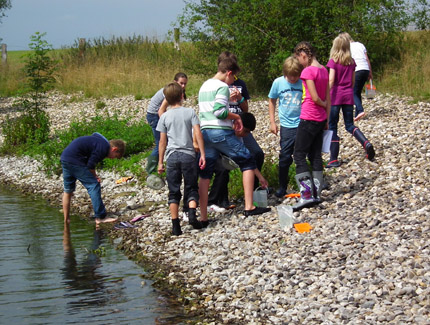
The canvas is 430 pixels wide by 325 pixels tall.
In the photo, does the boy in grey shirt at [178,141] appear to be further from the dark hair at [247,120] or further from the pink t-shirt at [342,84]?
the pink t-shirt at [342,84]

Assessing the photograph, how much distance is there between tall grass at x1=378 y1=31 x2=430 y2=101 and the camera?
47.5 feet

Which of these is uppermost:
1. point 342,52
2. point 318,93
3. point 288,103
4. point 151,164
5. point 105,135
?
point 342,52

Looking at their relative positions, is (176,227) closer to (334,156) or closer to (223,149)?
(223,149)

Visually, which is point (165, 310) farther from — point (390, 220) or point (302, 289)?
point (390, 220)

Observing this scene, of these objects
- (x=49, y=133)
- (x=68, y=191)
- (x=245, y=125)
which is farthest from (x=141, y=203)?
(x=49, y=133)

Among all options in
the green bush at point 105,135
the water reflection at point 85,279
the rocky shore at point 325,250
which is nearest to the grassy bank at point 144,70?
the green bush at point 105,135

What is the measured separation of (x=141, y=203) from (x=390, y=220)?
14.9ft

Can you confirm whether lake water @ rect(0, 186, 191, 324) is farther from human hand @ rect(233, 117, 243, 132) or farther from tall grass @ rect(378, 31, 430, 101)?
tall grass @ rect(378, 31, 430, 101)

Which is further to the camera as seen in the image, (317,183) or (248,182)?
(317,183)

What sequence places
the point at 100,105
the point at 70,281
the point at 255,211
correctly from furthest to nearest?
1. the point at 100,105
2. the point at 255,211
3. the point at 70,281

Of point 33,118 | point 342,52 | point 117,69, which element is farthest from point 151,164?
point 117,69

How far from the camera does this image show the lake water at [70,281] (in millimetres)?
5840

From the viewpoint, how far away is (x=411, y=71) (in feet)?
52.1

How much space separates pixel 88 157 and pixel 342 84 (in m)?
3.98
